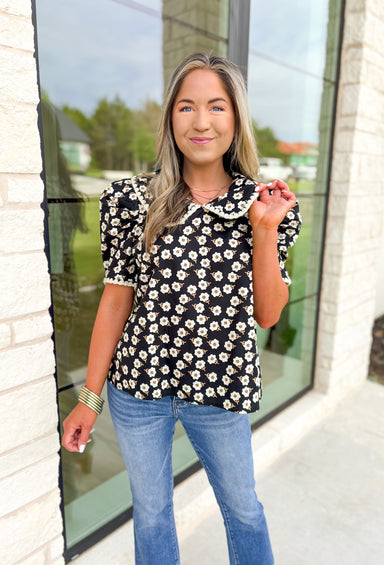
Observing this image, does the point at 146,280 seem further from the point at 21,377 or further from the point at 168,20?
the point at 168,20

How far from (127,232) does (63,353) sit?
0.82 meters

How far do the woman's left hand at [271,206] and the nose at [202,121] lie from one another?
0.28 metres

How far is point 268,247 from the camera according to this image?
4.58 feet

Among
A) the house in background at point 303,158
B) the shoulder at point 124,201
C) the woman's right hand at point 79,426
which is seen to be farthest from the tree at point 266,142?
the woman's right hand at point 79,426

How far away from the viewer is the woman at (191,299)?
1435 mm

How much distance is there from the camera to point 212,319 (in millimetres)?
1454

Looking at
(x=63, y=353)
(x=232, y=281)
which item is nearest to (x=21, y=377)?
(x=63, y=353)

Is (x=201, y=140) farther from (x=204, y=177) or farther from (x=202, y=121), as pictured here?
(x=204, y=177)

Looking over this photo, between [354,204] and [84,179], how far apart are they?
2.24m

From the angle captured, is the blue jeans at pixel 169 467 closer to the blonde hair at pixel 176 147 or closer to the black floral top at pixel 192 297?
the black floral top at pixel 192 297

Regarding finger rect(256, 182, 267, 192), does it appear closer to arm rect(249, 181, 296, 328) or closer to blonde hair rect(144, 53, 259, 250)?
arm rect(249, 181, 296, 328)

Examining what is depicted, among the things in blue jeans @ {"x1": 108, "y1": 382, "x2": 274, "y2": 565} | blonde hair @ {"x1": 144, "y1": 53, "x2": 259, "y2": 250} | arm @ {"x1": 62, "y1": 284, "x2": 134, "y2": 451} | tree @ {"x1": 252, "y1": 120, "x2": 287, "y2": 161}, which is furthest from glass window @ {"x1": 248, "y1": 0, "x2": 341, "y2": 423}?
arm @ {"x1": 62, "y1": 284, "x2": 134, "y2": 451}

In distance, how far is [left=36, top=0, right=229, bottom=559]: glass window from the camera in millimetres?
1882

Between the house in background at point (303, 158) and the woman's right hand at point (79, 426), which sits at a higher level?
the house in background at point (303, 158)
